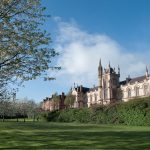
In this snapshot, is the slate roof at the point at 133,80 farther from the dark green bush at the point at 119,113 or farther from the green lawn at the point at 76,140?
the green lawn at the point at 76,140

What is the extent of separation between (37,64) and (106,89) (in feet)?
387

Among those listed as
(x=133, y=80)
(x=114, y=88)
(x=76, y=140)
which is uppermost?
(x=133, y=80)

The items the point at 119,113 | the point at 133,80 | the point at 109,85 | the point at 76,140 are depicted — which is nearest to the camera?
the point at 76,140

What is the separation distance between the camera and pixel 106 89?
13712cm

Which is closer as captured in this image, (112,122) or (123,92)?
(112,122)

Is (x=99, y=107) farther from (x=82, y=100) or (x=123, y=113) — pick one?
(x=82, y=100)

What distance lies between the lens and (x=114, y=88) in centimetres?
13538

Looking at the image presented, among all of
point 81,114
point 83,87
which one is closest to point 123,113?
point 81,114

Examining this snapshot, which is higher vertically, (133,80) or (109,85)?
(133,80)

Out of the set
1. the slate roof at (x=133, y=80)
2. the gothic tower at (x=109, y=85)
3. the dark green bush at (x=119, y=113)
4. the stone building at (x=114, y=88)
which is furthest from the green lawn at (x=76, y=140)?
the gothic tower at (x=109, y=85)

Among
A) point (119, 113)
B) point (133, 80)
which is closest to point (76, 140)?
point (119, 113)

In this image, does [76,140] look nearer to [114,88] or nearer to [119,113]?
[119,113]

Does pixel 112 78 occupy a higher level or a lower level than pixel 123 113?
higher

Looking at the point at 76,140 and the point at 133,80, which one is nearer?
the point at 76,140
